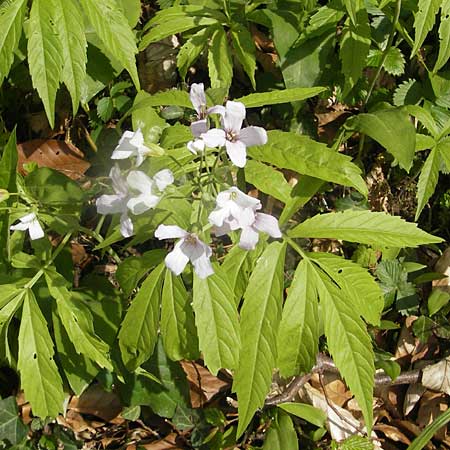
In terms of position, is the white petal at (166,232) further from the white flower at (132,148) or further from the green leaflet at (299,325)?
the green leaflet at (299,325)

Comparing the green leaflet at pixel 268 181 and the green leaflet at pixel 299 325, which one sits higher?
the green leaflet at pixel 268 181

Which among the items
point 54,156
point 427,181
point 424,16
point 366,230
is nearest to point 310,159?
point 366,230

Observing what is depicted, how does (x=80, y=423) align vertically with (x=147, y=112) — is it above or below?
below

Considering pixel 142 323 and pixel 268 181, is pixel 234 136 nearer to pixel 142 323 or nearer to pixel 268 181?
pixel 268 181

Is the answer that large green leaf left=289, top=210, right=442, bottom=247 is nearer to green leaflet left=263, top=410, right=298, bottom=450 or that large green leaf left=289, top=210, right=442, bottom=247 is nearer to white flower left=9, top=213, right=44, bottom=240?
white flower left=9, top=213, right=44, bottom=240

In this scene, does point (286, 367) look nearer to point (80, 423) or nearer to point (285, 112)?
point (80, 423)

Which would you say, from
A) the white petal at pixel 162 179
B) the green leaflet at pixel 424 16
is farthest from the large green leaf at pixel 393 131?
the white petal at pixel 162 179

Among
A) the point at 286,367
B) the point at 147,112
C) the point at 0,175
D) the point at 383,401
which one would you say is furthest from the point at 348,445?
the point at 0,175
